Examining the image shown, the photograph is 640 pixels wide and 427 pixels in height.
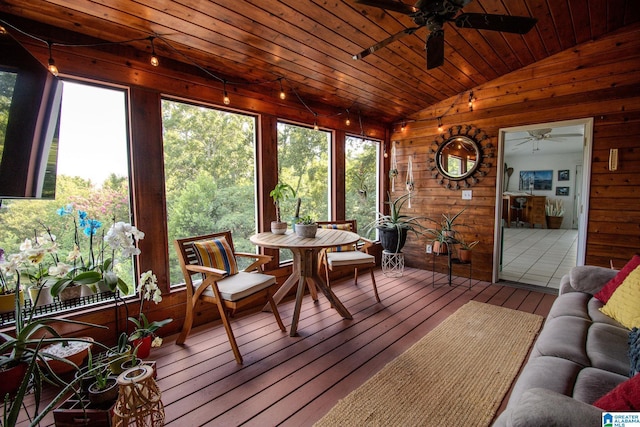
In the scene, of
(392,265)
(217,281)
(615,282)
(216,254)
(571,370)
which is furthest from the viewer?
(392,265)

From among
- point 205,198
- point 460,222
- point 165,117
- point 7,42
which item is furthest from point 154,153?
point 460,222

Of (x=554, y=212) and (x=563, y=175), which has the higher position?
(x=563, y=175)

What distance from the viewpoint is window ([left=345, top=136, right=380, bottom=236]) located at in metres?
4.56

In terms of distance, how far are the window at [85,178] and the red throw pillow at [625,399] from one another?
279 centimetres

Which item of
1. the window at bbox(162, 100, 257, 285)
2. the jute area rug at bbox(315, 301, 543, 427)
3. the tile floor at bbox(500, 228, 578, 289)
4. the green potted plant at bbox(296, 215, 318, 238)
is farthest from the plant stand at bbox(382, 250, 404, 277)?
the window at bbox(162, 100, 257, 285)

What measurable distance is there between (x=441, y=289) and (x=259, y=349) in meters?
2.47

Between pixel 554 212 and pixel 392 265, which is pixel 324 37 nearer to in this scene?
pixel 392 265

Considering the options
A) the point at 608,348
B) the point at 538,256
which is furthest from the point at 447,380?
the point at 538,256

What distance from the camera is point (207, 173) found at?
2.95m

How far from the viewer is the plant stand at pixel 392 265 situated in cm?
445

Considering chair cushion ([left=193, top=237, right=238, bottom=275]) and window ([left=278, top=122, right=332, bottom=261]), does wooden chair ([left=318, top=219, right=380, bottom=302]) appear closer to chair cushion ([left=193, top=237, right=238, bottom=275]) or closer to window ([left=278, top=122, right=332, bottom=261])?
window ([left=278, top=122, right=332, bottom=261])

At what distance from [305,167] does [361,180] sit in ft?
3.87

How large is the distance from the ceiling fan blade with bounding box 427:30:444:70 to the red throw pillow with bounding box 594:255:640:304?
184 cm

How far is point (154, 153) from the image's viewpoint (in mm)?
2574
